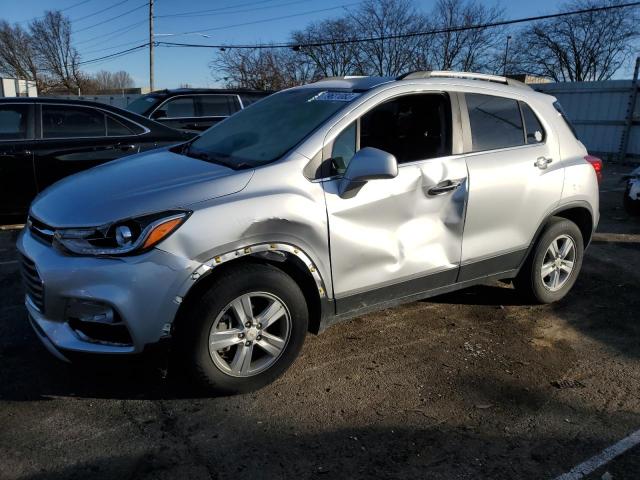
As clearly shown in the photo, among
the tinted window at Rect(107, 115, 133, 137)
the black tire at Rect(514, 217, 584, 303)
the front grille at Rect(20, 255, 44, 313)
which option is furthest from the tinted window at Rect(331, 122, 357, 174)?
the tinted window at Rect(107, 115, 133, 137)

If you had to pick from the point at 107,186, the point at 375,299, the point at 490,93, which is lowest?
the point at 375,299

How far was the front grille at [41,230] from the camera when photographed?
113 inches

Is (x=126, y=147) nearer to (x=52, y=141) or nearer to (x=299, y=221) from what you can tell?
(x=52, y=141)

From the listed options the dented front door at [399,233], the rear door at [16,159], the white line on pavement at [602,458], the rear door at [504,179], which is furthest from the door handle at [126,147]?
the white line on pavement at [602,458]

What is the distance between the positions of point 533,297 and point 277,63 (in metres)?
34.6

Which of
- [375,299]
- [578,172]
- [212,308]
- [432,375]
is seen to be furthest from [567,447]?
[578,172]

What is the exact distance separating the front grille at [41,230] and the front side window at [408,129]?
5.84 ft

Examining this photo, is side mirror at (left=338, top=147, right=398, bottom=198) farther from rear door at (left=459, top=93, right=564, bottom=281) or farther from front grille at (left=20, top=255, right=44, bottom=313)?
front grille at (left=20, top=255, right=44, bottom=313)

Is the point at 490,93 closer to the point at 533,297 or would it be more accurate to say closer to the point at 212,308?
the point at 533,297

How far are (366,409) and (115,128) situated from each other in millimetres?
5198

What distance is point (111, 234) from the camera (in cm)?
269

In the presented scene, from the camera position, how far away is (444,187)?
3596 mm

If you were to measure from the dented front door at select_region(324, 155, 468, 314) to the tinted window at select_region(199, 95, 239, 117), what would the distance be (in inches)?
278

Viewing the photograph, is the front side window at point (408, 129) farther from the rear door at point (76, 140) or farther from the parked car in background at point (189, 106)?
the parked car in background at point (189, 106)
